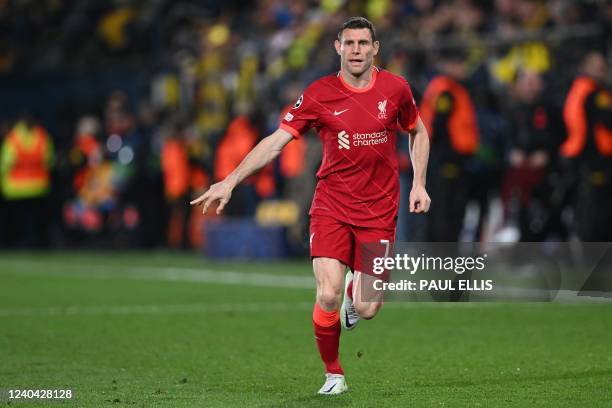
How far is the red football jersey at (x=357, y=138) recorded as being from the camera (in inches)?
321

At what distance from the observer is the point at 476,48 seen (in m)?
19.1

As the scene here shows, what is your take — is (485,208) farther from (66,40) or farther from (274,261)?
(66,40)

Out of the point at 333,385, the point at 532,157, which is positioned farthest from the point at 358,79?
the point at 532,157

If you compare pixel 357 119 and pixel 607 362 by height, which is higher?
pixel 357 119

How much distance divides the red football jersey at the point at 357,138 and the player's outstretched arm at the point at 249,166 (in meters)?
0.13

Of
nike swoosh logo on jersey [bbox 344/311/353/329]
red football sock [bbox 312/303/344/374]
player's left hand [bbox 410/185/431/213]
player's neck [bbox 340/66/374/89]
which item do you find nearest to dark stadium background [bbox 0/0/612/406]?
red football sock [bbox 312/303/344/374]

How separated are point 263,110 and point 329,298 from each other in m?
14.5

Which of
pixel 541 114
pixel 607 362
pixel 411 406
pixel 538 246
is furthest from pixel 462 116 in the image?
pixel 411 406

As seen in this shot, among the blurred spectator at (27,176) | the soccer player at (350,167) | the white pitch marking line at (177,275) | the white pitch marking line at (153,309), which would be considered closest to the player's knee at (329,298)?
the soccer player at (350,167)

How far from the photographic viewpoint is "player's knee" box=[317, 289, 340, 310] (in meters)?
8.02

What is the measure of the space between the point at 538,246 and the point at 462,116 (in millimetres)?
2190

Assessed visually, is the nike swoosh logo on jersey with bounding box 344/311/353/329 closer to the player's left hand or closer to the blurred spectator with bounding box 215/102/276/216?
the player's left hand

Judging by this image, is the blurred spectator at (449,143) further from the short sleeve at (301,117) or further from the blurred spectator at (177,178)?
the short sleeve at (301,117)

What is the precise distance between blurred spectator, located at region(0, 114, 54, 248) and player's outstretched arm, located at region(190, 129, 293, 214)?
16.4 metres
